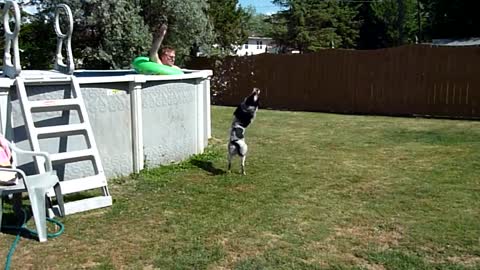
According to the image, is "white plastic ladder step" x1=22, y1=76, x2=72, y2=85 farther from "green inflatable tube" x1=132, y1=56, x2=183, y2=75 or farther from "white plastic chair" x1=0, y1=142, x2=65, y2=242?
"green inflatable tube" x1=132, y1=56, x2=183, y2=75

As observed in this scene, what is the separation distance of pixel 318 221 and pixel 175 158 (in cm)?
301

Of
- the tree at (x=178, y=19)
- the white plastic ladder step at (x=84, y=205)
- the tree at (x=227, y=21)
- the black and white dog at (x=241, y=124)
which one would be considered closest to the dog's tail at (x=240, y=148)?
the black and white dog at (x=241, y=124)

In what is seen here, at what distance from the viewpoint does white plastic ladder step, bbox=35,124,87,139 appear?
17.3 feet

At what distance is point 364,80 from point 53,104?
11.3 meters

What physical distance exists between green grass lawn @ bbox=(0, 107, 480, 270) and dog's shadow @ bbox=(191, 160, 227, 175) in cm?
1

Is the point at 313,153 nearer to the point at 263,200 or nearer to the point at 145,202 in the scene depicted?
the point at 263,200

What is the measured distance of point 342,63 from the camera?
15.6 meters

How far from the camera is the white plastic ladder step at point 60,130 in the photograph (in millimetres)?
5260

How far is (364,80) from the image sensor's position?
15336 millimetres

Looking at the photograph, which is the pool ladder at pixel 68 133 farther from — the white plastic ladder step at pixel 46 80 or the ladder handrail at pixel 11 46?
the ladder handrail at pixel 11 46

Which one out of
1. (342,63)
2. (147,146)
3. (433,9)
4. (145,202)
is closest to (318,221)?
(145,202)

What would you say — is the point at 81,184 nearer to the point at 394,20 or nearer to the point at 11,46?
the point at 11,46

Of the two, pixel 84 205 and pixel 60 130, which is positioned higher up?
pixel 60 130

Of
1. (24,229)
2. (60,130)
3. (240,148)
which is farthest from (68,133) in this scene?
(240,148)
